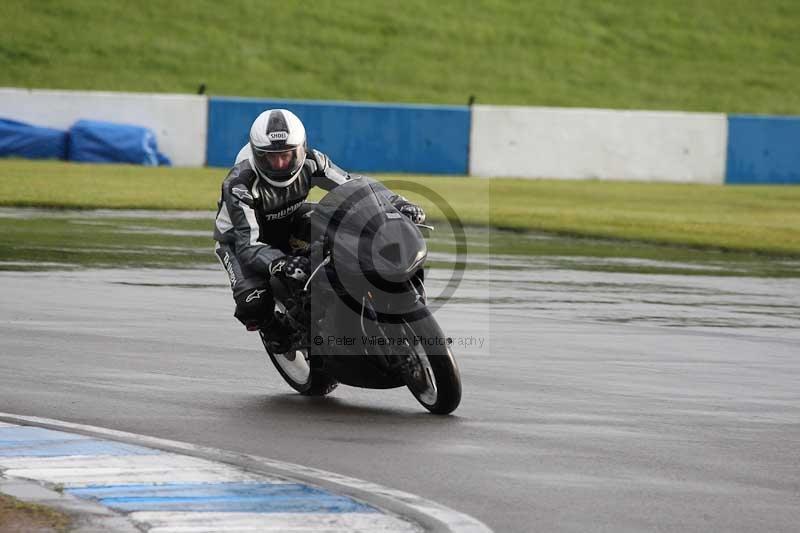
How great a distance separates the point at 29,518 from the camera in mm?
5922

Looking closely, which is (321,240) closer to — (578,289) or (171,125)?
(578,289)

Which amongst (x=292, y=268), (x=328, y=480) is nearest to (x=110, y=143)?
(x=292, y=268)

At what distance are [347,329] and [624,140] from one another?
2775 cm

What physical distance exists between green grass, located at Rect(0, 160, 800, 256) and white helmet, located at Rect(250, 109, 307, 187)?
1370 centimetres

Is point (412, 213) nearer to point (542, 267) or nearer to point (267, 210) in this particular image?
point (267, 210)

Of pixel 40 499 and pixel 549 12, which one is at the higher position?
pixel 549 12

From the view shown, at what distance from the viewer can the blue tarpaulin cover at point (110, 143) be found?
32.7 m

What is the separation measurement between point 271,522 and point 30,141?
2730cm

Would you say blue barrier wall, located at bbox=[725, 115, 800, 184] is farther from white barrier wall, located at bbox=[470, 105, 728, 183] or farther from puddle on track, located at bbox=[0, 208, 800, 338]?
puddle on track, located at bbox=[0, 208, 800, 338]

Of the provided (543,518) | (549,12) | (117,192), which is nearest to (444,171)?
(117,192)

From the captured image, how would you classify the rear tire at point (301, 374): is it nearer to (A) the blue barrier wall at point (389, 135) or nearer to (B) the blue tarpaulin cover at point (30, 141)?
(B) the blue tarpaulin cover at point (30, 141)

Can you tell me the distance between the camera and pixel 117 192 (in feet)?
88.4

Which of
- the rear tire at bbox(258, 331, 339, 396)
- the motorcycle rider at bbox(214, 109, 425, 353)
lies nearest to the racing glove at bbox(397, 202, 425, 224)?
the motorcycle rider at bbox(214, 109, 425, 353)

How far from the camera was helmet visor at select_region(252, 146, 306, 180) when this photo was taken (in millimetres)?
9273
